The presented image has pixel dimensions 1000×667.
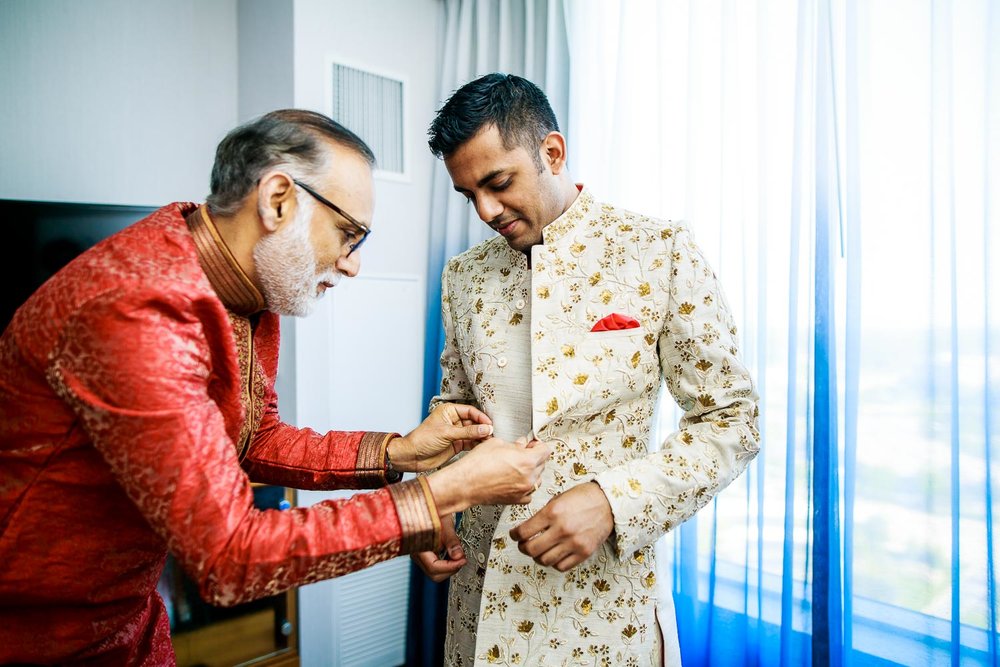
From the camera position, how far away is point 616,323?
4.20ft

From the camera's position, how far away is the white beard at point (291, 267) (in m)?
1.06

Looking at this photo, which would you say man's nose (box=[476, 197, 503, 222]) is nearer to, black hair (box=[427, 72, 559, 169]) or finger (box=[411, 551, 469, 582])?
black hair (box=[427, 72, 559, 169])

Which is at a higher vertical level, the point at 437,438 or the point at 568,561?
the point at 437,438

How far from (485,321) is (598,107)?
3.94 ft

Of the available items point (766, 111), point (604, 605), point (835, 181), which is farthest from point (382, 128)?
point (604, 605)

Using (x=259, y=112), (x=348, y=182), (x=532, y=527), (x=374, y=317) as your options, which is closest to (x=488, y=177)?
(x=348, y=182)

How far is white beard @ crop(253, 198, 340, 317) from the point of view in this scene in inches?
41.9

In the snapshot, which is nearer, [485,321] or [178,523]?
[178,523]

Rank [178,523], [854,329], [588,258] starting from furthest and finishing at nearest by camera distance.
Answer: [854,329] → [588,258] → [178,523]

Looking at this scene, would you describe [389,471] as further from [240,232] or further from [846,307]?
[846,307]

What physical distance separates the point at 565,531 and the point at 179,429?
2.04 ft

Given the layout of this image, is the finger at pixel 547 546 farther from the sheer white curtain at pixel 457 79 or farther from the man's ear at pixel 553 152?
the sheer white curtain at pixel 457 79

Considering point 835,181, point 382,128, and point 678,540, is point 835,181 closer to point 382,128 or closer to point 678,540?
point 678,540

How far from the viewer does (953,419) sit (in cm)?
147
